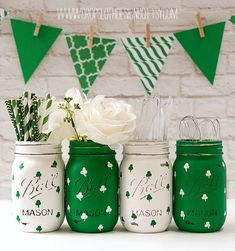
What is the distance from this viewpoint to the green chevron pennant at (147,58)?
1938mm

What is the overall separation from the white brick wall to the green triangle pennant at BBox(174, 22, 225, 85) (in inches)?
1.0

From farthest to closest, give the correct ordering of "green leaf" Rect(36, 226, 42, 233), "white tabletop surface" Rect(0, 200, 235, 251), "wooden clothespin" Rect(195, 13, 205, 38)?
"wooden clothespin" Rect(195, 13, 205, 38)
"green leaf" Rect(36, 226, 42, 233)
"white tabletop surface" Rect(0, 200, 235, 251)

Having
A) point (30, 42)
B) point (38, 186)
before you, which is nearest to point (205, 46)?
point (30, 42)

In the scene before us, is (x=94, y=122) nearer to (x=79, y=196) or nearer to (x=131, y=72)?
(x=79, y=196)

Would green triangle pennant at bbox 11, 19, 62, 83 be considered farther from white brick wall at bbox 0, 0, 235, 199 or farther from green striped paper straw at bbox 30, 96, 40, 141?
green striped paper straw at bbox 30, 96, 40, 141

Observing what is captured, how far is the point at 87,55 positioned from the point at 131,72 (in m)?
0.18

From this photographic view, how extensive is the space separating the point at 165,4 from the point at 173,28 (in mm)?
95

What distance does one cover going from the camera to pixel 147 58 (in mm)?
1947

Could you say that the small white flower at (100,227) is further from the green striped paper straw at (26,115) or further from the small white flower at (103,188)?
the green striped paper straw at (26,115)

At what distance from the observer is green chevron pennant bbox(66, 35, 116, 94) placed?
1940 millimetres

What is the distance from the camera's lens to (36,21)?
6.40 ft

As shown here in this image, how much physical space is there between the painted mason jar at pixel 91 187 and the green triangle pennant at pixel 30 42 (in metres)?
1.07

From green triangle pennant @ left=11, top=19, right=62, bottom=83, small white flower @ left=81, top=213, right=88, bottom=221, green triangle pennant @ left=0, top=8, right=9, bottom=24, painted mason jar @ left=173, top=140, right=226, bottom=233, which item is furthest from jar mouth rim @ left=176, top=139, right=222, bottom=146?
green triangle pennant @ left=0, top=8, right=9, bottom=24

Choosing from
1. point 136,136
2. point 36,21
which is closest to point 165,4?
point 36,21
